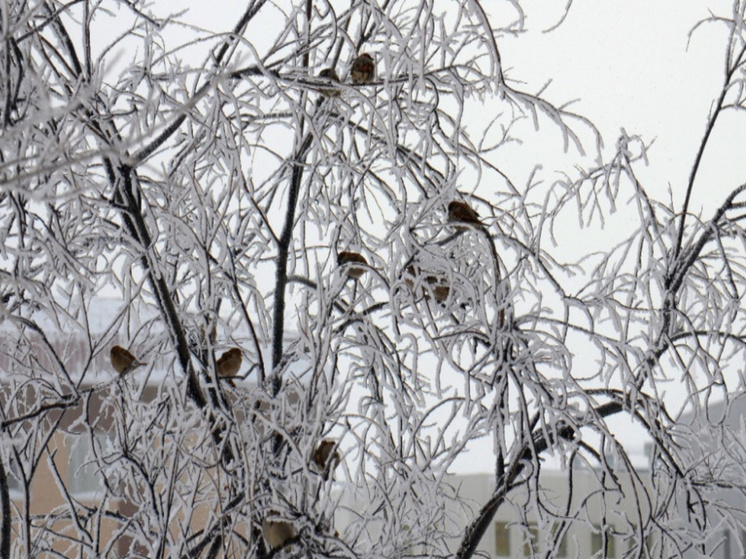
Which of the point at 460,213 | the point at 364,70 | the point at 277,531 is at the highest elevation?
the point at 364,70

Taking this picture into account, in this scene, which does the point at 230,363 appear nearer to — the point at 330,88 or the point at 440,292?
the point at 440,292

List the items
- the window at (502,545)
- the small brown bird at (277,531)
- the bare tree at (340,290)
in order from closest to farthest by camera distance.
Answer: the bare tree at (340,290)
the small brown bird at (277,531)
the window at (502,545)

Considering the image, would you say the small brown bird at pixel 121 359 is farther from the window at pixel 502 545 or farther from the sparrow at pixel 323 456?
the window at pixel 502 545

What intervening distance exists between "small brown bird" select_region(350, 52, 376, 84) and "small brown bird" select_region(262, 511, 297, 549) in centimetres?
52

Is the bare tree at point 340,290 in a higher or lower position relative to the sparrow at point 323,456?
higher

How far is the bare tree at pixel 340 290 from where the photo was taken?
0.93 m

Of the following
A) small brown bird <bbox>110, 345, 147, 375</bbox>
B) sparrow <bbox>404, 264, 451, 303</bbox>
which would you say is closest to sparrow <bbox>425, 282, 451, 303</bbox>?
sparrow <bbox>404, 264, 451, 303</bbox>

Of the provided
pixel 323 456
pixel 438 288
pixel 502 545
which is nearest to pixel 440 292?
pixel 438 288

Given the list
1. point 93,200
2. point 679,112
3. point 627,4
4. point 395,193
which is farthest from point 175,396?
point 679,112

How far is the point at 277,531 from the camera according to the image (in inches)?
41.4

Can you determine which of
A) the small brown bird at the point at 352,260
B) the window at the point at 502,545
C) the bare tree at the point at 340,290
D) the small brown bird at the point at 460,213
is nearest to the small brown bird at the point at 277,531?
the bare tree at the point at 340,290

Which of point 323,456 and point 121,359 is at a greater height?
point 121,359

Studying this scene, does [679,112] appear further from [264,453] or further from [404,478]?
[264,453]

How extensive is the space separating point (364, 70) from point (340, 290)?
0.26m
